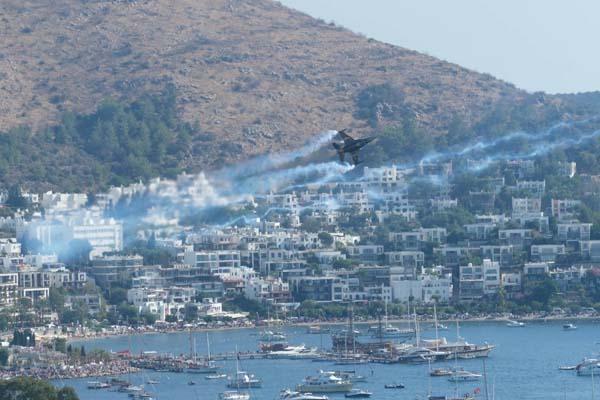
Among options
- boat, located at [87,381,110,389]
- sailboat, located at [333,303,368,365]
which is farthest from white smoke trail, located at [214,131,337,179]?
boat, located at [87,381,110,389]

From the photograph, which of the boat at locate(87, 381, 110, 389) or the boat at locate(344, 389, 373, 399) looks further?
the boat at locate(87, 381, 110, 389)

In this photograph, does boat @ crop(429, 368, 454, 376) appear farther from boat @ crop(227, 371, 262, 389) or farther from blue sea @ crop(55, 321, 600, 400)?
boat @ crop(227, 371, 262, 389)

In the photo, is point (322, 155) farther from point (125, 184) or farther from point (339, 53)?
point (339, 53)

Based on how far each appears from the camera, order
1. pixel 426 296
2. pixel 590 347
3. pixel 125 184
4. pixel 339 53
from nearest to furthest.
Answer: pixel 590 347
pixel 426 296
pixel 125 184
pixel 339 53

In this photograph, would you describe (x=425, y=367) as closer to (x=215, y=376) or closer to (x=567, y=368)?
(x=567, y=368)

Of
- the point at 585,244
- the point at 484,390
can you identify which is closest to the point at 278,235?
the point at 585,244
